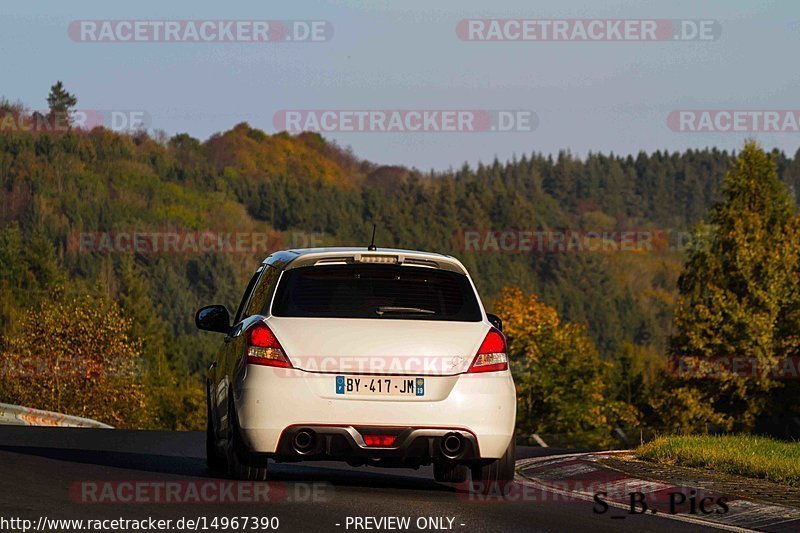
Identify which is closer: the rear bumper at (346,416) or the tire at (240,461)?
the rear bumper at (346,416)

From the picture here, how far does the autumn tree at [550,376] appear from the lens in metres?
85.6

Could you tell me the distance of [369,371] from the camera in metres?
10.9

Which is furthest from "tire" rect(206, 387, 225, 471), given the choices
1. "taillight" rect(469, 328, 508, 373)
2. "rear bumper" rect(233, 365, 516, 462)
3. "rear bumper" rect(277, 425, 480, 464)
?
"taillight" rect(469, 328, 508, 373)

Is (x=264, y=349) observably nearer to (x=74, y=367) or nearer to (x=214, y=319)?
(x=214, y=319)

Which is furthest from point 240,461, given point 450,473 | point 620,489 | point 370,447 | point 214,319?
point 620,489

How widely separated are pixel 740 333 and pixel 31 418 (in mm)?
40319

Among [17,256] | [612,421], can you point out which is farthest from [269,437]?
[17,256]

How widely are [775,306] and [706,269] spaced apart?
7017 mm

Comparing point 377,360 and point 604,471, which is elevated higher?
point 377,360

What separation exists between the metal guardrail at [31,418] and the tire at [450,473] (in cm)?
1317

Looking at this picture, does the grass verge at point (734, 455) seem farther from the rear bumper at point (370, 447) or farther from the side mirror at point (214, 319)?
the side mirror at point (214, 319)

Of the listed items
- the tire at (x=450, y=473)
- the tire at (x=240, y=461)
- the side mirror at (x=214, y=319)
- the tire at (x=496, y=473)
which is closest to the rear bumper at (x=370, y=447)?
the tire at (x=240, y=461)

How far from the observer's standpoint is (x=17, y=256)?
115 meters

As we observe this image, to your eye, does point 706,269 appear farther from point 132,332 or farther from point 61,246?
point 61,246
